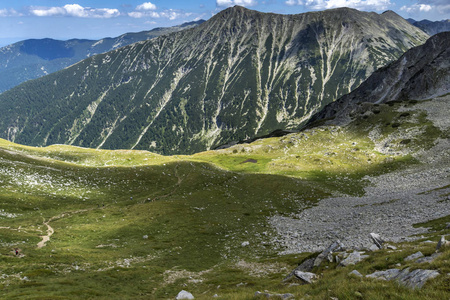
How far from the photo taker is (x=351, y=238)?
3644cm

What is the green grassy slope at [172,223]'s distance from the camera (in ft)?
82.9

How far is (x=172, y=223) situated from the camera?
180 ft

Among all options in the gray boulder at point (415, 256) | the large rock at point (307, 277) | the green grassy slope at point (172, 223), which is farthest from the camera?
the green grassy slope at point (172, 223)

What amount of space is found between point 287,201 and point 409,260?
160 ft

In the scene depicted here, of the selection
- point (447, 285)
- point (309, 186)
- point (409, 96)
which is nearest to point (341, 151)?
point (309, 186)

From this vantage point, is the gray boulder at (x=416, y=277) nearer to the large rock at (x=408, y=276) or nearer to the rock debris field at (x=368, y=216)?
the large rock at (x=408, y=276)

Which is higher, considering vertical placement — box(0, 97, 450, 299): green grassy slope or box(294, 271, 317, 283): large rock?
box(294, 271, 317, 283): large rock

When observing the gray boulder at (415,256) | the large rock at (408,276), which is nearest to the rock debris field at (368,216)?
the gray boulder at (415,256)

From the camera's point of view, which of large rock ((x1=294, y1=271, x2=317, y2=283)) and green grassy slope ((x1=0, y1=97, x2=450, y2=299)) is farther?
green grassy slope ((x1=0, y1=97, x2=450, y2=299))

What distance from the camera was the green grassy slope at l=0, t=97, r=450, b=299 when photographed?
82.9ft

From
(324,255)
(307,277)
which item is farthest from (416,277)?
(324,255)

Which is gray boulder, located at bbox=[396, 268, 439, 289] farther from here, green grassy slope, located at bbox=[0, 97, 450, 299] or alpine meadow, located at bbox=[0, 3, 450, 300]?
green grassy slope, located at bbox=[0, 97, 450, 299]

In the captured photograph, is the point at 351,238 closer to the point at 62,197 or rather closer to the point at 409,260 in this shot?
the point at 409,260

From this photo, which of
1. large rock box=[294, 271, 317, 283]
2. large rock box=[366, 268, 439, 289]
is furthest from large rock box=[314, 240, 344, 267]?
large rock box=[366, 268, 439, 289]
